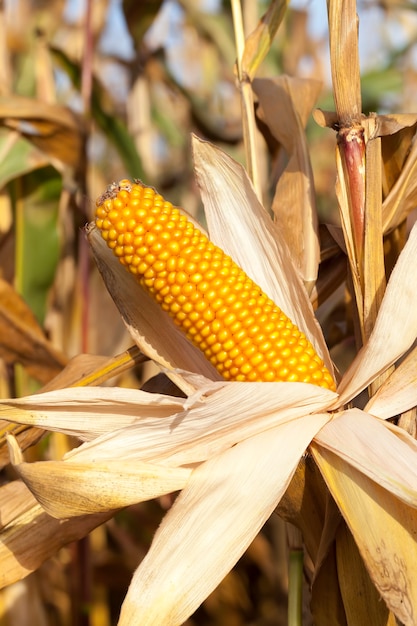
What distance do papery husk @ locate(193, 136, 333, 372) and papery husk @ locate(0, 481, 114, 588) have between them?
348mm

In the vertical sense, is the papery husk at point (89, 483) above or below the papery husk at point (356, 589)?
above

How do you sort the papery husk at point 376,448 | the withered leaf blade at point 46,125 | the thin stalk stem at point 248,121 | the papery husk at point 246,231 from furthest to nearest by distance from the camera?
the withered leaf blade at point 46,125
the thin stalk stem at point 248,121
the papery husk at point 246,231
the papery husk at point 376,448

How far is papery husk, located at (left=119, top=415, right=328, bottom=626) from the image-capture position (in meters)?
0.65

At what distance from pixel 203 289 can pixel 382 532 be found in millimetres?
309

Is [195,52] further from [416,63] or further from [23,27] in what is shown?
[23,27]

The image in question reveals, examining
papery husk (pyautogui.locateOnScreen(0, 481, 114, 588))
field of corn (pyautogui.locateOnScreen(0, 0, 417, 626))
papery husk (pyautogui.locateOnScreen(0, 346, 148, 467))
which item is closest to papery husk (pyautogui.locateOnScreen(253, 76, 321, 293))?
field of corn (pyautogui.locateOnScreen(0, 0, 417, 626))

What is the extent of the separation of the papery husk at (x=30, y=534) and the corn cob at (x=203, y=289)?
277mm

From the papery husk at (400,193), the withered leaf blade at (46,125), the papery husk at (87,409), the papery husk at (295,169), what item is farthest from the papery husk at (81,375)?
the withered leaf blade at (46,125)

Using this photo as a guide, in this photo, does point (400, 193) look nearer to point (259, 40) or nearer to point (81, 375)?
point (259, 40)

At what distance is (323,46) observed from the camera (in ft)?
14.4

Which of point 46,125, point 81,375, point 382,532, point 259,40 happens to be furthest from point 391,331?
point 46,125

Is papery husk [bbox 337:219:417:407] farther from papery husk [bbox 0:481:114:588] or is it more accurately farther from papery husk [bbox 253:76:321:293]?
papery husk [bbox 0:481:114:588]

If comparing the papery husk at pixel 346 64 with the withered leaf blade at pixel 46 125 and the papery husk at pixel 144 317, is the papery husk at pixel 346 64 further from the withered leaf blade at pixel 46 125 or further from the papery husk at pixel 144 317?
the withered leaf blade at pixel 46 125

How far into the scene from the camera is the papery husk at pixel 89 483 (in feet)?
2.15
